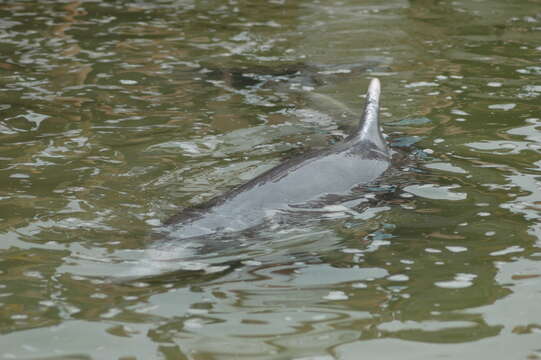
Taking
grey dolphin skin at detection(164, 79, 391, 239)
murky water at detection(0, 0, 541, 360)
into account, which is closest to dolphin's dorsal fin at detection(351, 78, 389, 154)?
grey dolphin skin at detection(164, 79, 391, 239)

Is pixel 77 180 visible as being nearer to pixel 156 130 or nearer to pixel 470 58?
pixel 156 130

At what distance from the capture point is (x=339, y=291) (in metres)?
4.45

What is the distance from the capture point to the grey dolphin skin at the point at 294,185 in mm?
5090

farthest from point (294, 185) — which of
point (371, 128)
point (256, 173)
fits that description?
point (371, 128)

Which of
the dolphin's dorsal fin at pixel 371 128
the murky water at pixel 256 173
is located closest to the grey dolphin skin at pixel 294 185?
the dolphin's dorsal fin at pixel 371 128

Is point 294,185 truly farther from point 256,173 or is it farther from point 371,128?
point 371,128

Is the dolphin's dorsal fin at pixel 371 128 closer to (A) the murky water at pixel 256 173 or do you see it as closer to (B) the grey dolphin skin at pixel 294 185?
(B) the grey dolphin skin at pixel 294 185

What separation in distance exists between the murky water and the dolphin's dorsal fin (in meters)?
0.25

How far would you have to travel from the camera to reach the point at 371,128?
6582 mm

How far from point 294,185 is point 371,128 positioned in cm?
126

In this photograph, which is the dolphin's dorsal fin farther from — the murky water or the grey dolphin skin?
the murky water

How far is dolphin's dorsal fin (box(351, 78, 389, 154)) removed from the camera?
6.48 meters

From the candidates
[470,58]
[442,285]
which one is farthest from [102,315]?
[470,58]

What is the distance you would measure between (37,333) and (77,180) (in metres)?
2.40
